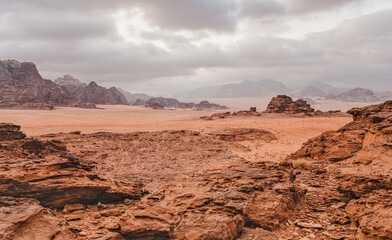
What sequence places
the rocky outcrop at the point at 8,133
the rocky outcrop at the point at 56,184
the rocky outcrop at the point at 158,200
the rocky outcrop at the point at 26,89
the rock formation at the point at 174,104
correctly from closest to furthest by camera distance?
the rocky outcrop at the point at 158,200 < the rocky outcrop at the point at 56,184 < the rocky outcrop at the point at 8,133 < the rocky outcrop at the point at 26,89 < the rock formation at the point at 174,104

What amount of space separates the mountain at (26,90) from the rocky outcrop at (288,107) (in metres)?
66.9

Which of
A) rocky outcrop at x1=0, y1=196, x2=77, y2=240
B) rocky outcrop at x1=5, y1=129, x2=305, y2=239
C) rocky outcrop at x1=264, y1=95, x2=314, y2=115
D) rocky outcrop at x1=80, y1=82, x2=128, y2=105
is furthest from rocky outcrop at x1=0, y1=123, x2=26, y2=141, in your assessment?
rocky outcrop at x1=80, y1=82, x2=128, y2=105

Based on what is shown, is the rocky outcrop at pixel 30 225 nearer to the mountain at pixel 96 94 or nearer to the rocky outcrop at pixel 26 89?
the rocky outcrop at pixel 26 89

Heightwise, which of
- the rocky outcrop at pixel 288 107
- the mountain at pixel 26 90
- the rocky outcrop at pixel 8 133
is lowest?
the rocky outcrop at pixel 8 133

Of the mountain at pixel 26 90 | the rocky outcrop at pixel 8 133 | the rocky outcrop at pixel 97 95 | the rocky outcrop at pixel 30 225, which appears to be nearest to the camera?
the rocky outcrop at pixel 30 225

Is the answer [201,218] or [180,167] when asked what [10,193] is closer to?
[201,218]

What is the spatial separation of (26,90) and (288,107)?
83.5 meters

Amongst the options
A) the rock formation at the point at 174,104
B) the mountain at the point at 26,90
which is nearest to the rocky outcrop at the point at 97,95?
the rock formation at the point at 174,104

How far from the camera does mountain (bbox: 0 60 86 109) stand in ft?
252

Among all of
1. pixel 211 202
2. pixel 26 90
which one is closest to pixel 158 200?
pixel 211 202

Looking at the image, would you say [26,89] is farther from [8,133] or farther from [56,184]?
[56,184]

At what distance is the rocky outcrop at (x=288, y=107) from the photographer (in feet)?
158

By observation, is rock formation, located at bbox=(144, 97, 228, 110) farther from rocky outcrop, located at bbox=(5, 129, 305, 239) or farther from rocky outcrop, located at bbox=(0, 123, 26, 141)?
rocky outcrop, located at bbox=(5, 129, 305, 239)

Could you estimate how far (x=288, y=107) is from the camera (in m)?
50.2
